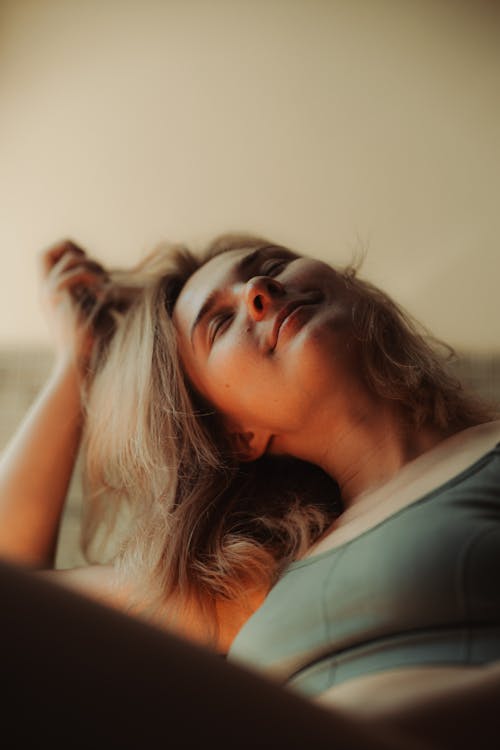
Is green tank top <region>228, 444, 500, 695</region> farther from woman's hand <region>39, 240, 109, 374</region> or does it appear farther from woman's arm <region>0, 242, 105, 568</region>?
woman's hand <region>39, 240, 109, 374</region>

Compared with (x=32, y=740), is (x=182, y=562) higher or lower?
lower

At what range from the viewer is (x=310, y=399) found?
85cm

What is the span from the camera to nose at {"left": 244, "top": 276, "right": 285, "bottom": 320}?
86cm

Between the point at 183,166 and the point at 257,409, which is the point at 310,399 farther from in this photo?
the point at 183,166

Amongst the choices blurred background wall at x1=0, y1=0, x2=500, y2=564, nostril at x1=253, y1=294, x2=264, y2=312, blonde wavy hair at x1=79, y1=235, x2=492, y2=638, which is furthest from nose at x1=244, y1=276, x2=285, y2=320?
blurred background wall at x1=0, y1=0, x2=500, y2=564

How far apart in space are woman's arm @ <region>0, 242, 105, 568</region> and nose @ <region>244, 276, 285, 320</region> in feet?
1.27

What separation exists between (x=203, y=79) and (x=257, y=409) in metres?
0.88

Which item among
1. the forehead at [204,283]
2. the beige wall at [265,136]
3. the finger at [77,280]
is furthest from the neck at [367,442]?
the finger at [77,280]

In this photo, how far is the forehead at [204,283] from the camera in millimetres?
951

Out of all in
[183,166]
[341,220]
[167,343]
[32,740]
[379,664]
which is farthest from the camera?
[183,166]

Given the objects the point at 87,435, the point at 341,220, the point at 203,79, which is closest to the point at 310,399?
the point at 87,435

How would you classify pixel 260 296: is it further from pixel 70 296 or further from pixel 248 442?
pixel 70 296

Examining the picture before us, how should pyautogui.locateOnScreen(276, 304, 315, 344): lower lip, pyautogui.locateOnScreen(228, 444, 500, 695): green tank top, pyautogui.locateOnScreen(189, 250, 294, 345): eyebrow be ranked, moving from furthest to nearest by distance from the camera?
pyautogui.locateOnScreen(189, 250, 294, 345): eyebrow, pyautogui.locateOnScreen(276, 304, 315, 344): lower lip, pyautogui.locateOnScreen(228, 444, 500, 695): green tank top

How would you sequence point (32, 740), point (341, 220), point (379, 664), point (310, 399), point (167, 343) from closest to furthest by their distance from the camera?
1. point (32, 740)
2. point (379, 664)
3. point (310, 399)
4. point (167, 343)
5. point (341, 220)
